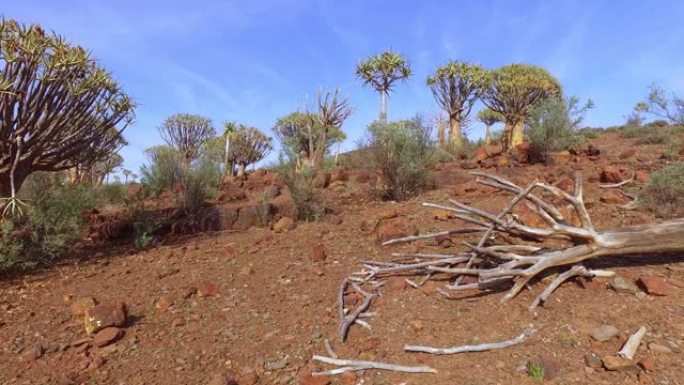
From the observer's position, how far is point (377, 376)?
3424mm

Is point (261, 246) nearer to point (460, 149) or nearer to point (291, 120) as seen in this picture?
point (460, 149)

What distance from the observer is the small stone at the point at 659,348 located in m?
3.24

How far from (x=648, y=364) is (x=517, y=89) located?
60.4 ft

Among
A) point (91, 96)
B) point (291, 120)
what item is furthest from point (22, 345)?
point (291, 120)

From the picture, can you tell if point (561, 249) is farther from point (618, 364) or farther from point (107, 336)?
point (107, 336)

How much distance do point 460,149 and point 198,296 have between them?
43.2ft

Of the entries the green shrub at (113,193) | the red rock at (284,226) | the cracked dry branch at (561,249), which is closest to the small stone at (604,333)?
the cracked dry branch at (561,249)

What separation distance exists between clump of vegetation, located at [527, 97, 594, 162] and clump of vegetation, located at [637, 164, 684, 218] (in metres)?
4.21

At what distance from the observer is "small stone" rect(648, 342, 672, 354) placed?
324 cm

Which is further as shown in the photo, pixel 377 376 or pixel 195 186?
pixel 195 186

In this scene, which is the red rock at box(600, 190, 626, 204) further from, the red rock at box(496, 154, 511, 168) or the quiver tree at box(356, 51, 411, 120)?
the quiver tree at box(356, 51, 411, 120)

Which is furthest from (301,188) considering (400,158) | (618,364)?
(618,364)

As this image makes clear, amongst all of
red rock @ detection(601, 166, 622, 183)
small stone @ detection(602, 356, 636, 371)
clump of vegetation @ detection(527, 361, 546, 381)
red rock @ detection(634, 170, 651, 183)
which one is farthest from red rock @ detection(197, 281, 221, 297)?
red rock @ detection(634, 170, 651, 183)

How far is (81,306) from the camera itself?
4453mm
